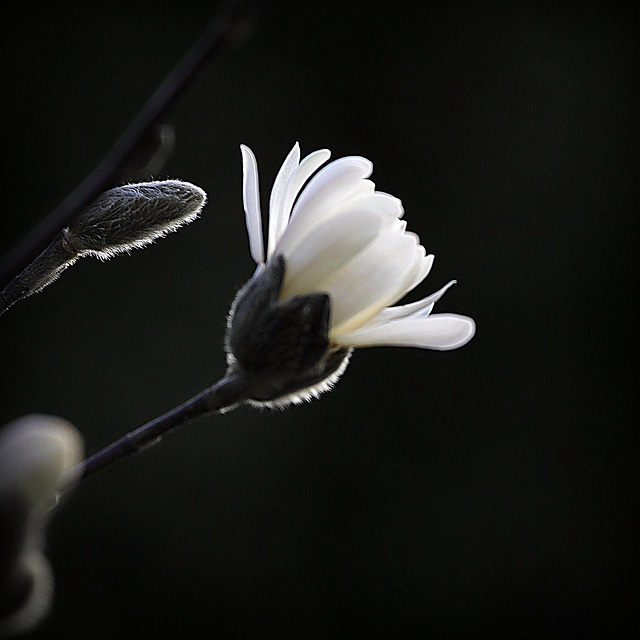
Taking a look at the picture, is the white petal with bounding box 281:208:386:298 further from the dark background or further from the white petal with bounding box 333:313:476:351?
the dark background

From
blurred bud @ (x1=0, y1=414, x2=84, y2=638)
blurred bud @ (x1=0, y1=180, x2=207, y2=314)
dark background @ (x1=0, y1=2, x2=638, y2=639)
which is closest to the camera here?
blurred bud @ (x1=0, y1=414, x2=84, y2=638)

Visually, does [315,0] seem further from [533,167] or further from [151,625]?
[151,625]

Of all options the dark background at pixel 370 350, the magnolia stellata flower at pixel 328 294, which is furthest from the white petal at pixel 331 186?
the dark background at pixel 370 350

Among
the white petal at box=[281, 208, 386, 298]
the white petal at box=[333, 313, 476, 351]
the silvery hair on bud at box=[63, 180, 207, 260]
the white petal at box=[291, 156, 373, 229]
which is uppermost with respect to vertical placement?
the silvery hair on bud at box=[63, 180, 207, 260]

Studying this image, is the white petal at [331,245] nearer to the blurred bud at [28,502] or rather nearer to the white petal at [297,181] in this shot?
the white petal at [297,181]

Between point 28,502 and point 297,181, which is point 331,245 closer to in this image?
point 297,181

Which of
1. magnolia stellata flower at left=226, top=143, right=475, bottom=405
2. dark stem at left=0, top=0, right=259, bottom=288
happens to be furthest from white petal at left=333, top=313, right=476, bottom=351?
dark stem at left=0, top=0, right=259, bottom=288
